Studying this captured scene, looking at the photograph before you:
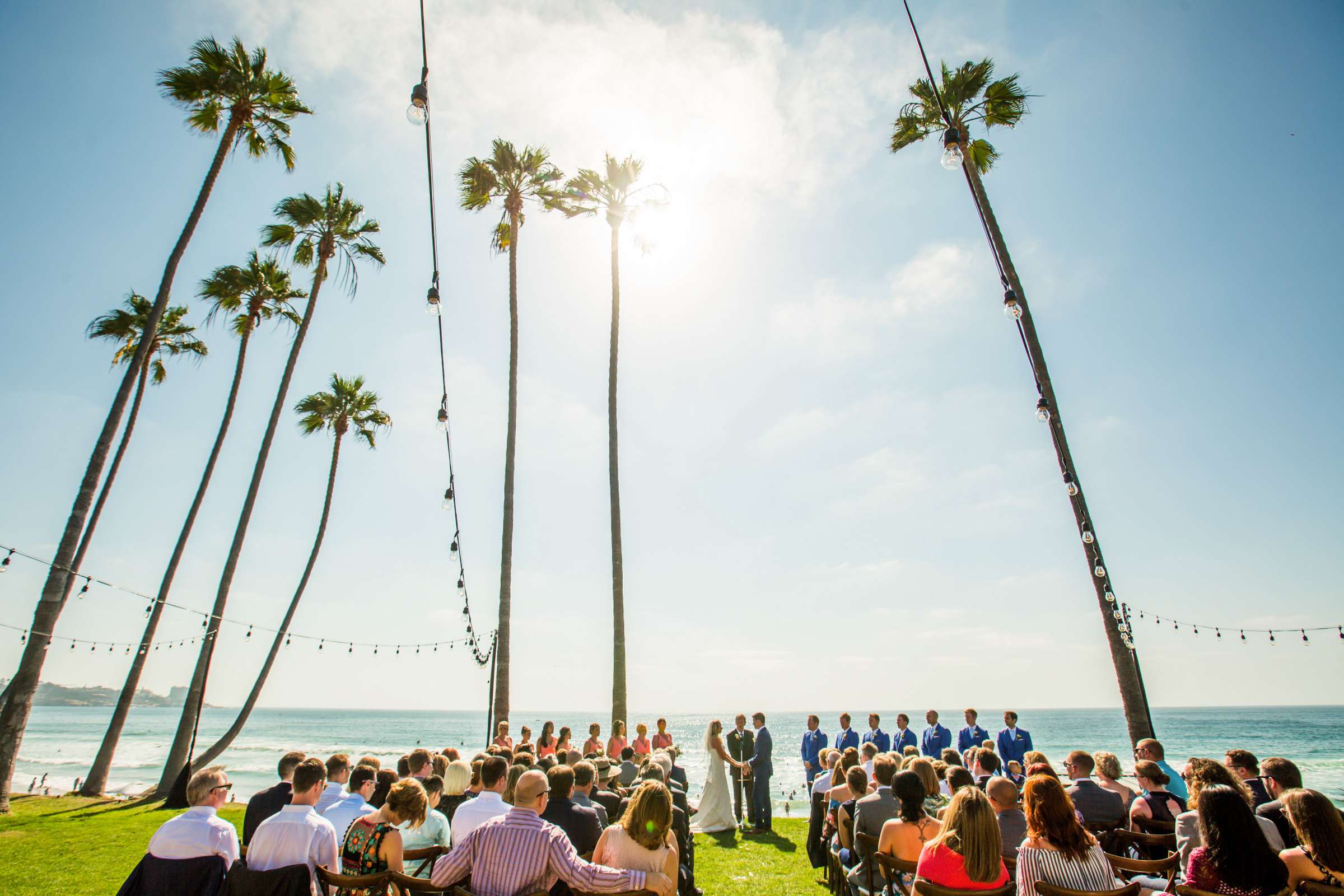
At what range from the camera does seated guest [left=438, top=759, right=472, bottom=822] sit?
6.79 meters

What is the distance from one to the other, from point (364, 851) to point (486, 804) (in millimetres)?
1169

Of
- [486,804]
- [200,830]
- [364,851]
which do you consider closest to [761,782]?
[486,804]

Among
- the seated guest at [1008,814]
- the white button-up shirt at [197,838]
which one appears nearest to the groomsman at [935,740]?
the seated guest at [1008,814]

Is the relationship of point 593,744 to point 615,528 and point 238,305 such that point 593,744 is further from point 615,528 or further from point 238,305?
point 238,305

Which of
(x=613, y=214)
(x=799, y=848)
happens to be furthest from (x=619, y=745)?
(x=613, y=214)

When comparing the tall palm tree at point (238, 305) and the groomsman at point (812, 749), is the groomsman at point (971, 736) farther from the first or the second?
the tall palm tree at point (238, 305)

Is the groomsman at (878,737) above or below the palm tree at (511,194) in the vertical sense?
below

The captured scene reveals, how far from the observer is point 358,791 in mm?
5902

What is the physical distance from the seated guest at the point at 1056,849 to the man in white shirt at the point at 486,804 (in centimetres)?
396

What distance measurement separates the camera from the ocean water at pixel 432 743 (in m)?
35.2

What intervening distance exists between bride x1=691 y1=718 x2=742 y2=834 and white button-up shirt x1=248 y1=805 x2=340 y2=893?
7.68m

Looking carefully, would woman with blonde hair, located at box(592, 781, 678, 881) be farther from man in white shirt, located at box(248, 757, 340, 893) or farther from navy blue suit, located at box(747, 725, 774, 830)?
navy blue suit, located at box(747, 725, 774, 830)

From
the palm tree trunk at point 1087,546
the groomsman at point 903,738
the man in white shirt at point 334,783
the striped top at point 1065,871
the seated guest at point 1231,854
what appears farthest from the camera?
the groomsman at point 903,738

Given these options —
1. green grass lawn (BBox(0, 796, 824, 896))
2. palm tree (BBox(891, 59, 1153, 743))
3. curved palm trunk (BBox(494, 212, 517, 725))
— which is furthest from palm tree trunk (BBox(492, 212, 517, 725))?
palm tree (BBox(891, 59, 1153, 743))
